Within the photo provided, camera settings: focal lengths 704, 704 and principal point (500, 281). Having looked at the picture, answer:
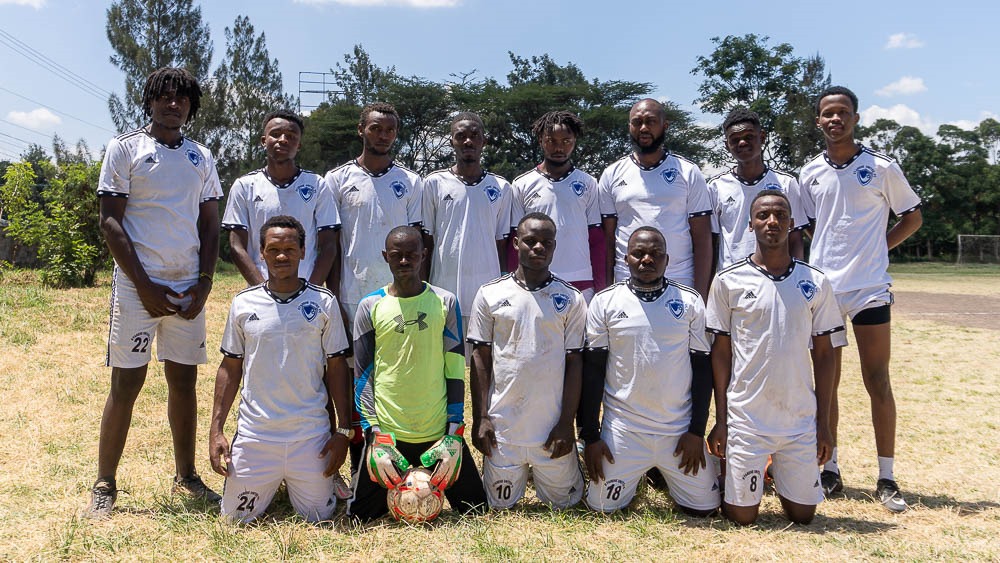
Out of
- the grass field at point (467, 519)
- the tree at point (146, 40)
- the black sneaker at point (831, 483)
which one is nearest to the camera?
the grass field at point (467, 519)

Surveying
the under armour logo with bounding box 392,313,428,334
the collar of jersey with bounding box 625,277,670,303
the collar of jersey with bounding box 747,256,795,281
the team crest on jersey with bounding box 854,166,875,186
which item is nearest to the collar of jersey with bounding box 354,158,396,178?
the under armour logo with bounding box 392,313,428,334

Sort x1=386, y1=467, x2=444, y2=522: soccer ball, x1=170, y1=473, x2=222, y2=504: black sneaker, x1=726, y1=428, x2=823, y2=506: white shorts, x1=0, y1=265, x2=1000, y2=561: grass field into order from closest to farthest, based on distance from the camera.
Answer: x1=0, y1=265, x2=1000, y2=561: grass field
x1=386, y1=467, x2=444, y2=522: soccer ball
x1=726, y1=428, x2=823, y2=506: white shorts
x1=170, y1=473, x2=222, y2=504: black sneaker

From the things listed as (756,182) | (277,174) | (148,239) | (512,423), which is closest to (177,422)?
(148,239)

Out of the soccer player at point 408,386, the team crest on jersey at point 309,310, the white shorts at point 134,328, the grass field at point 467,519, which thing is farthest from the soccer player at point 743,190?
the white shorts at point 134,328

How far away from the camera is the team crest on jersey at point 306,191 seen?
4.39 m

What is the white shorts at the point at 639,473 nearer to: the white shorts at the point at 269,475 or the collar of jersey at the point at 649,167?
the white shorts at the point at 269,475

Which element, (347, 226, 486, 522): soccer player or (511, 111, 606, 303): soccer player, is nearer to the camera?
(347, 226, 486, 522): soccer player

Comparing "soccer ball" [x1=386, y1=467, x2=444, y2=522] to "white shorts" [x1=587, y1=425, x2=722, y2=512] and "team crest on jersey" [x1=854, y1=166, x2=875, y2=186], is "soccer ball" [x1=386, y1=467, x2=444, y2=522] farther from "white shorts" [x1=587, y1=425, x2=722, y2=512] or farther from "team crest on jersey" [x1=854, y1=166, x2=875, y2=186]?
"team crest on jersey" [x1=854, y1=166, x2=875, y2=186]

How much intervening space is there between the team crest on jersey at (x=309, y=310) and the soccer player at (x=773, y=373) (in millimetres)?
2241

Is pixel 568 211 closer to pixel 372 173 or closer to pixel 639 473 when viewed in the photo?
pixel 372 173

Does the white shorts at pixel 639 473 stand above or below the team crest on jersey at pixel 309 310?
below

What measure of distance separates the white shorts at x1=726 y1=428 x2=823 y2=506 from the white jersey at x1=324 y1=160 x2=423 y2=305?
2310 mm

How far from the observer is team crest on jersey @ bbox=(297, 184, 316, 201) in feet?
14.4

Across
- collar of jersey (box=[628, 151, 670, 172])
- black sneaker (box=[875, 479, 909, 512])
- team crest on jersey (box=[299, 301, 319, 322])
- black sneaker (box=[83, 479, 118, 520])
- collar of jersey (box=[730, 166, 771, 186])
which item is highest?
collar of jersey (box=[628, 151, 670, 172])
